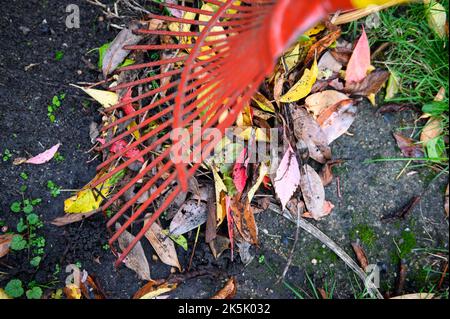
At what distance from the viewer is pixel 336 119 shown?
1546 mm

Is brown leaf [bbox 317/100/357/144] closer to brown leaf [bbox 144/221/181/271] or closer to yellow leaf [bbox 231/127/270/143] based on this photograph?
yellow leaf [bbox 231/127/270/143]

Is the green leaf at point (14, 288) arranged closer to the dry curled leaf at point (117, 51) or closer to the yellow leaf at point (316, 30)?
the dry curled leaf at point (117, 51)

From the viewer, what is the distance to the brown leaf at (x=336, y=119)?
60.5 inches

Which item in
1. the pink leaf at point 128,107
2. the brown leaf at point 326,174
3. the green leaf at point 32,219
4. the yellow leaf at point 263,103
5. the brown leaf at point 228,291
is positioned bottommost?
the brown leaf at point 228,291

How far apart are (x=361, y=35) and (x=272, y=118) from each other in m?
0.42

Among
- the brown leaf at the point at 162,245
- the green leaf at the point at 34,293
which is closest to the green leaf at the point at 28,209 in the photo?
the green leaf at the point at 34,293

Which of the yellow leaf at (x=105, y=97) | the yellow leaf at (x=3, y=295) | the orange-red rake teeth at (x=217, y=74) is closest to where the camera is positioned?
the orange-red rake teeth at (x=217, y=74)

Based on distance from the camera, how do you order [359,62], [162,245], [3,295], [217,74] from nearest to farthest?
[217,74]
[3,295]
[162,245]
[359,62]

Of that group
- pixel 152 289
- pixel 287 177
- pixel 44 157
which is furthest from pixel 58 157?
pixel 287 177

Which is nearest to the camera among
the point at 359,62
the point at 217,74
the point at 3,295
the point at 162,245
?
the point at 217,74

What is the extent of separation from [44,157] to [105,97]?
264 millimetres

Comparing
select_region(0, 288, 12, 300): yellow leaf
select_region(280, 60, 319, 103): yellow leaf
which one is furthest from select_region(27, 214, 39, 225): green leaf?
select_region(280, 60, 319, 103): yellow leaf

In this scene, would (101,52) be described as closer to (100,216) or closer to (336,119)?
(100,216)
